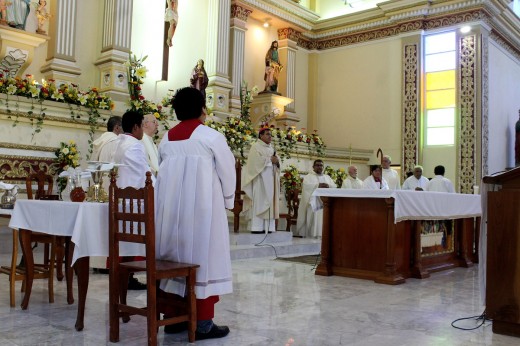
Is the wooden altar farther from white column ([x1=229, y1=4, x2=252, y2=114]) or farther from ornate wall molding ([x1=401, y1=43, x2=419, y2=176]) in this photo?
white column ([x1=229, y1=4, x2=252, y2=114])

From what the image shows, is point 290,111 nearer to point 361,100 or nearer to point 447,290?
point 361,100

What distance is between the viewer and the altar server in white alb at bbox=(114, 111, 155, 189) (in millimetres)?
4418

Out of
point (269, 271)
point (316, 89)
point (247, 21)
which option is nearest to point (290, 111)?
point (316, 89)

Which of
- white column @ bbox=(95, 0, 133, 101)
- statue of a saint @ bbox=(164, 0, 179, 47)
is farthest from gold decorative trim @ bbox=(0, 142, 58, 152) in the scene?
statue of a saint @ bbox=(164, 0, 179, 47)

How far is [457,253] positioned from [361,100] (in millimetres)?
7971

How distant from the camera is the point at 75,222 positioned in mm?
3424

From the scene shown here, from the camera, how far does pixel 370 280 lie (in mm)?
5816

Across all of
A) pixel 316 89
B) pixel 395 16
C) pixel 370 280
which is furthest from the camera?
pixel 316 89

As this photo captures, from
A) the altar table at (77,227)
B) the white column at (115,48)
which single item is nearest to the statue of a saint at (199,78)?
the white column at (115,48)

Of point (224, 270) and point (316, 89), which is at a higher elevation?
point (316, 89)

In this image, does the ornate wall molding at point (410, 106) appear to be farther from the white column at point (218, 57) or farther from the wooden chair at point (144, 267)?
the wooden chair at point (144, 267)

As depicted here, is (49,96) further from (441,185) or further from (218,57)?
(441,185)

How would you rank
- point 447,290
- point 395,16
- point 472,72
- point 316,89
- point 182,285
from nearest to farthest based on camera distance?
1. point 182,285
2. point 447,290
3. point 472,72
4. point 395,16
5. point 316,89

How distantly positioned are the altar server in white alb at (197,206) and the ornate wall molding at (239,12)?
1032cm
